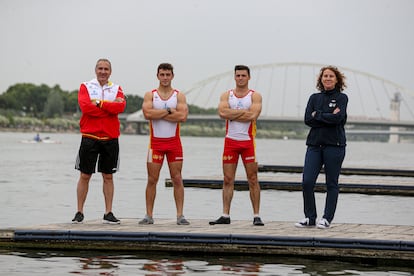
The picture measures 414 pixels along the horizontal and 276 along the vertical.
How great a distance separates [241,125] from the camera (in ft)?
39.9

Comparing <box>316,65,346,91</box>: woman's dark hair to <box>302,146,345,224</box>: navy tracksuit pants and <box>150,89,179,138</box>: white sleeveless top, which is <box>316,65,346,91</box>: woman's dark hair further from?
<box>150,89,179,138</box>: white sleeveless top

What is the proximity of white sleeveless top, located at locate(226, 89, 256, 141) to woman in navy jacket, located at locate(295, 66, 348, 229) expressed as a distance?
0.71 metres

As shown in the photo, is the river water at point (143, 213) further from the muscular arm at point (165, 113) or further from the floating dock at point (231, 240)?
the muscular arm at point (165, 113)

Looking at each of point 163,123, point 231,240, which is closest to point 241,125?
point 163,123

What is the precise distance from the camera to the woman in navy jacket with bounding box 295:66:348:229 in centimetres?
1204

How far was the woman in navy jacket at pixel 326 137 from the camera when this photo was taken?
1204cm

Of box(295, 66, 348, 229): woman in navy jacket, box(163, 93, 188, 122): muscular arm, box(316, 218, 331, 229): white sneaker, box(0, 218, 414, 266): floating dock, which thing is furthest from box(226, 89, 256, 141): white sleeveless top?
box(316, 218, 331, 229): white sneaker

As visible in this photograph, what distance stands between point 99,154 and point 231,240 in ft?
7.42

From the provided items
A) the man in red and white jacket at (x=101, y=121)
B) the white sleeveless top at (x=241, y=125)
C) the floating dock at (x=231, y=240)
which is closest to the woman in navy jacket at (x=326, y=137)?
the floating dock at (x=231, y=240)

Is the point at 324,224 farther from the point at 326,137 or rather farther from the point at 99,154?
the point at 99,154

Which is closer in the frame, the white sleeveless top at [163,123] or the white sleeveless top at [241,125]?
the white sleeveless top at [163,123]

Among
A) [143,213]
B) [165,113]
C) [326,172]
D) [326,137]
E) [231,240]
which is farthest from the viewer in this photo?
[143,213]

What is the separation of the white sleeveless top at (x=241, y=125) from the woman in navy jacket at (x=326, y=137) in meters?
0.71

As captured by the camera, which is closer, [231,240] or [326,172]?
[231,240]
